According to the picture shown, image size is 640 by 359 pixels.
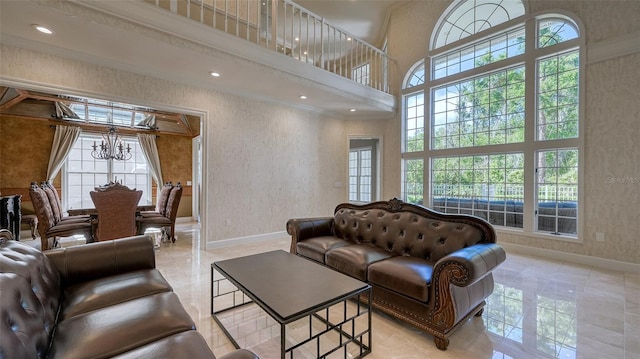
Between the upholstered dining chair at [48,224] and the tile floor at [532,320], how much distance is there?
59.2 inches

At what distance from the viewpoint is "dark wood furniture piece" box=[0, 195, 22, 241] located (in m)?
3.94

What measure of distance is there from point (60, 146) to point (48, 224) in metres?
3.08

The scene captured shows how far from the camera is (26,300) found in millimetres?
1193

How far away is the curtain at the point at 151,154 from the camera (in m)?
6.77

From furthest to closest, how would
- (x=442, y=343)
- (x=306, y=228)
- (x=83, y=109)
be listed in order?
(x=83, y=109) → (x=306, y=228) → (x=442, y=343)

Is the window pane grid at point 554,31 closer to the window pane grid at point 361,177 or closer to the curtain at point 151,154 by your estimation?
the window pane grid at point 361,177

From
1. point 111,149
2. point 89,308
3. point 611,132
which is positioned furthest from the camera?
point 111,149

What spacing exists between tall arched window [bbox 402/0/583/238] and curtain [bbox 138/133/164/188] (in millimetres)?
6367

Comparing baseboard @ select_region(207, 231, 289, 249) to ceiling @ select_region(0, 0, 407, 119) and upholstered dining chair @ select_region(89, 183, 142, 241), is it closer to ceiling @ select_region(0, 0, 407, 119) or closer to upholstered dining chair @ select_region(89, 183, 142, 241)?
upholstered dining chair @ select_region(89, 183, 142, 241)

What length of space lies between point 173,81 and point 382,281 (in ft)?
13.5

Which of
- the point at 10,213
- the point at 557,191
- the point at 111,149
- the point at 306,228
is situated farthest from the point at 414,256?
the point at 111,149

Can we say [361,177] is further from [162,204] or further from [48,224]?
[48,224]

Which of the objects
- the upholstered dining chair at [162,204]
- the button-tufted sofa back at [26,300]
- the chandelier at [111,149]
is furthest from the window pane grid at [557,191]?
the chandelier at [111,149]

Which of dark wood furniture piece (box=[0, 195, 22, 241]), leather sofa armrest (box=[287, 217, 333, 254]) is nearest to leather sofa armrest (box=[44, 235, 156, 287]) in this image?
leather sofa armrest (box=[287, 217, 333, 254])
